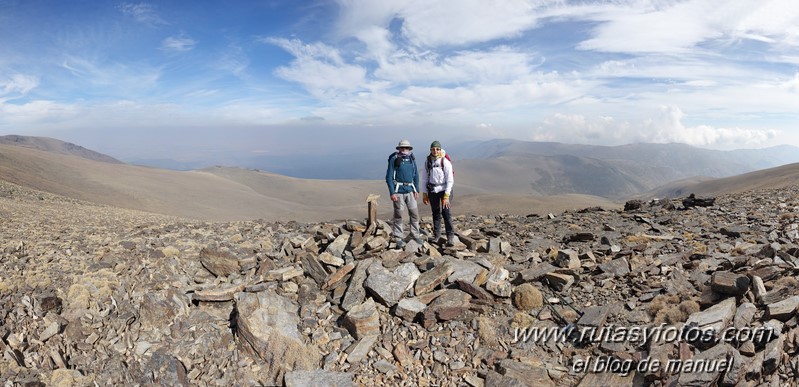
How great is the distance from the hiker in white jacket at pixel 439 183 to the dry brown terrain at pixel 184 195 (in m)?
40.8

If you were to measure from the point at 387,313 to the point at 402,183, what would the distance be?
368 centimetres

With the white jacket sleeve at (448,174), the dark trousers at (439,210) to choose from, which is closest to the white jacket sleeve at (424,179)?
the dark trousers at (439,210)

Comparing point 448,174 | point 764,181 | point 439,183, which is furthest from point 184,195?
point 764,181

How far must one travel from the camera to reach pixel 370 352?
286 inches

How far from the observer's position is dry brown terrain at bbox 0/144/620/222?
48.8 metres

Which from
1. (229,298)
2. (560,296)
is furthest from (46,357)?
(560,296)

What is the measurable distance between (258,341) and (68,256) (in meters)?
5.52

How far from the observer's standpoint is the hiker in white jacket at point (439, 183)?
34.0ft

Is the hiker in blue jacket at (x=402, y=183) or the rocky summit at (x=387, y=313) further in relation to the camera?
the hiker in blue jacket at (x=402, y=183)

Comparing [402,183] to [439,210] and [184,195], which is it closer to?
[439,210]

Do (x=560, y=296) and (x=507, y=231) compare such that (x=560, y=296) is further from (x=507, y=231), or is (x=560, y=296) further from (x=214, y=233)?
(x=214, y=233)

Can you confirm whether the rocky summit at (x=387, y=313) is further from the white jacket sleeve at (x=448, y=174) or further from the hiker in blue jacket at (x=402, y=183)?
the white jacket sleeve at (x=448, y=174)

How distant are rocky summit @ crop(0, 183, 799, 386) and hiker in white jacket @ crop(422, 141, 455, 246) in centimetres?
101

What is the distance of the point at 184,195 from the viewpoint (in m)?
72.3
